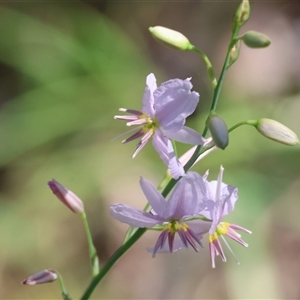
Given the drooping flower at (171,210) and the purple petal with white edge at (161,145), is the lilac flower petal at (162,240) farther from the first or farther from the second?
the purple petal with white edge at (161,145)

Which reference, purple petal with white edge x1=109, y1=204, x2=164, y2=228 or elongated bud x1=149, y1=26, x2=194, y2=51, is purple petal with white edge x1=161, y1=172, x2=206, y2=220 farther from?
elongated bud x1=149, y1=26, x2=194, y2=51

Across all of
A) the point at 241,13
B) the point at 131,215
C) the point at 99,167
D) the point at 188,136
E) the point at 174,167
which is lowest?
the point at 99,167

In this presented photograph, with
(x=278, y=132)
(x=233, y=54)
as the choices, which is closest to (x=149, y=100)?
(x=233, y=54)

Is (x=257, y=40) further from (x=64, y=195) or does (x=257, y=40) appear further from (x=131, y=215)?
(x=64, y=195)

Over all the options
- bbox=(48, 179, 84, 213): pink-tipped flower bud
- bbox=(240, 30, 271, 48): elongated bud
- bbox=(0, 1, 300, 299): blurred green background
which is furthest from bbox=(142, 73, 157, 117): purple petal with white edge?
bbox=(0, 1, 300, 299): blurred green background

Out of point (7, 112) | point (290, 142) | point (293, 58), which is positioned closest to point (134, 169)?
point (7, 112)

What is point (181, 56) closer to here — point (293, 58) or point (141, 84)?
point (141, 84)

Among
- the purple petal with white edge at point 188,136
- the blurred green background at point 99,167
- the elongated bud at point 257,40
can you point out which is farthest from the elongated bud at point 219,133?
the blurred green background at point 99,167
